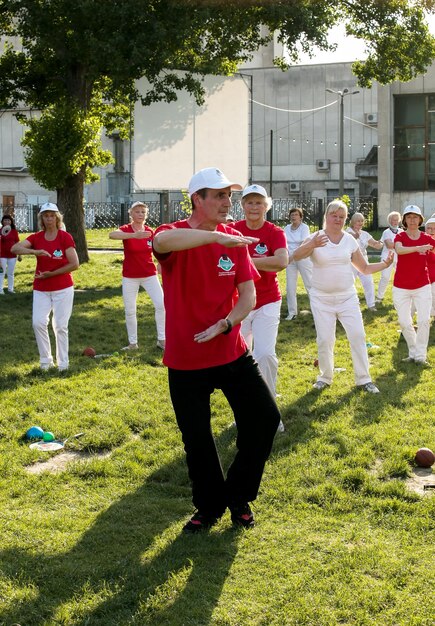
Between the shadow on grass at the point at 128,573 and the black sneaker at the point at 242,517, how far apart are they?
8 centimetres

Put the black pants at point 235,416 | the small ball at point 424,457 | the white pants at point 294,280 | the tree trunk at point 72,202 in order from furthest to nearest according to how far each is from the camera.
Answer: the tree trunk at point 72,202 < the white pants at point 294,280 < the small ball at point 424,457 < the black pants at point 235,416

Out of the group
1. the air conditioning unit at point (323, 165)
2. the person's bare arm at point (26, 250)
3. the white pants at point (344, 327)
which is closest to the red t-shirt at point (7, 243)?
the person's bare arm at point (26, 250)

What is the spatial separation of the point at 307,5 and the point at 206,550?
62.3ft

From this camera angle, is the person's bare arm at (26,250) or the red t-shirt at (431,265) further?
the red t-shirt at (431,265)

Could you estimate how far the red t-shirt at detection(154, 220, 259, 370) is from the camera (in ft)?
17.6

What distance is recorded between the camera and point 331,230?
31.4 ft

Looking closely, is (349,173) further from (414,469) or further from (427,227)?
(414,469)

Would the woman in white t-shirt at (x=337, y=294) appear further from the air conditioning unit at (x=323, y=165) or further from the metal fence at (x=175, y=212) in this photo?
the air conditioning unit at (x=323, y=165)

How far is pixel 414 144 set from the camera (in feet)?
137

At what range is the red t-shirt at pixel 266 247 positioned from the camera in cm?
787

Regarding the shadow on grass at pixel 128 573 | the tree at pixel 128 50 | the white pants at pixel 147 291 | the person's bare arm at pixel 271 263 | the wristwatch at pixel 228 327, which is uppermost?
the tree at pixel 128 50

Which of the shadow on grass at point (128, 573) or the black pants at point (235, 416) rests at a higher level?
the black pants at point (235, 416)

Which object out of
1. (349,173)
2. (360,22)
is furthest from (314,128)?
(360,22)

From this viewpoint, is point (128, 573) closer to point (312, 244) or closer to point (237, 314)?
point (237, 314)
